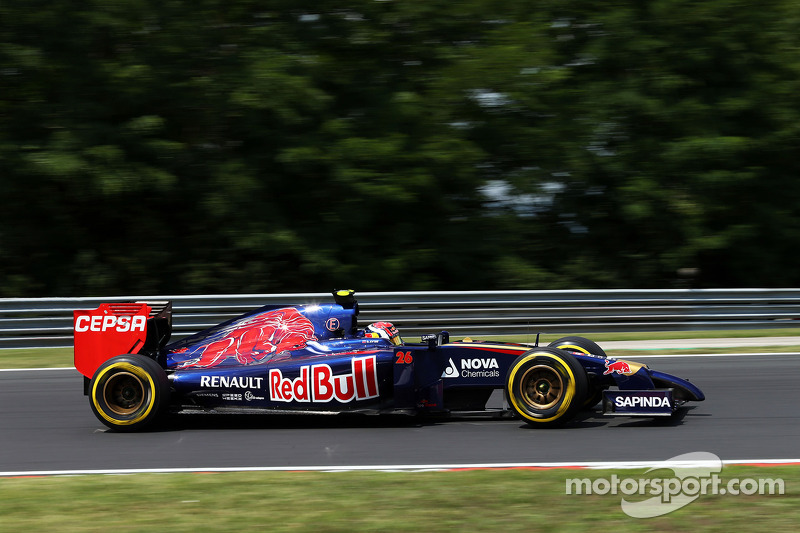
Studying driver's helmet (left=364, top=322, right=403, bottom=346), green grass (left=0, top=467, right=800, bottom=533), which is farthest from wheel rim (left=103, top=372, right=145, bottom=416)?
driver's helmet (left=364, top=322, right=403, bottom=346)

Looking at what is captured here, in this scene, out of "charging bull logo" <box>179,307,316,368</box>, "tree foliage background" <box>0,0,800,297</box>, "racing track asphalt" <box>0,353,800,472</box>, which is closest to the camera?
"racing track asphalt" <box>0,353,800,472</box>

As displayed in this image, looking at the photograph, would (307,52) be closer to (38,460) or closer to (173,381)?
Answer: (173,381)

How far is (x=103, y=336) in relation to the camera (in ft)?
26.5

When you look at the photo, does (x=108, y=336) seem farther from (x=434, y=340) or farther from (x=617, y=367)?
(x=617, y=367)

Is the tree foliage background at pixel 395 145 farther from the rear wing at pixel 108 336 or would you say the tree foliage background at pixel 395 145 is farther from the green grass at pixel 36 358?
the rear wing at pixel 108 336

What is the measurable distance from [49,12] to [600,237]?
1046 cm

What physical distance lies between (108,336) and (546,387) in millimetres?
3878

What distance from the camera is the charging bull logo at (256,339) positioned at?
7902 millimetres

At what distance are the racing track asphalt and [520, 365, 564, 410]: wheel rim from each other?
0.24m

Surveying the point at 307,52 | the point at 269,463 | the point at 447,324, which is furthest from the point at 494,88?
the point at 269,463

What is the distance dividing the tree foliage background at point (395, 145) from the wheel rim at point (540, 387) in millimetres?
8400

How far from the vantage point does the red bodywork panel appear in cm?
805

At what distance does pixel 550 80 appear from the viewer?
1605 cm

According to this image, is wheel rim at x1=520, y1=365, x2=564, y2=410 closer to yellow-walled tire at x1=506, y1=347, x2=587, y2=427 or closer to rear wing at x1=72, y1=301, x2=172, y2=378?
yellow-walled tire at x1=506, y1=347, x2=587, y2=427
